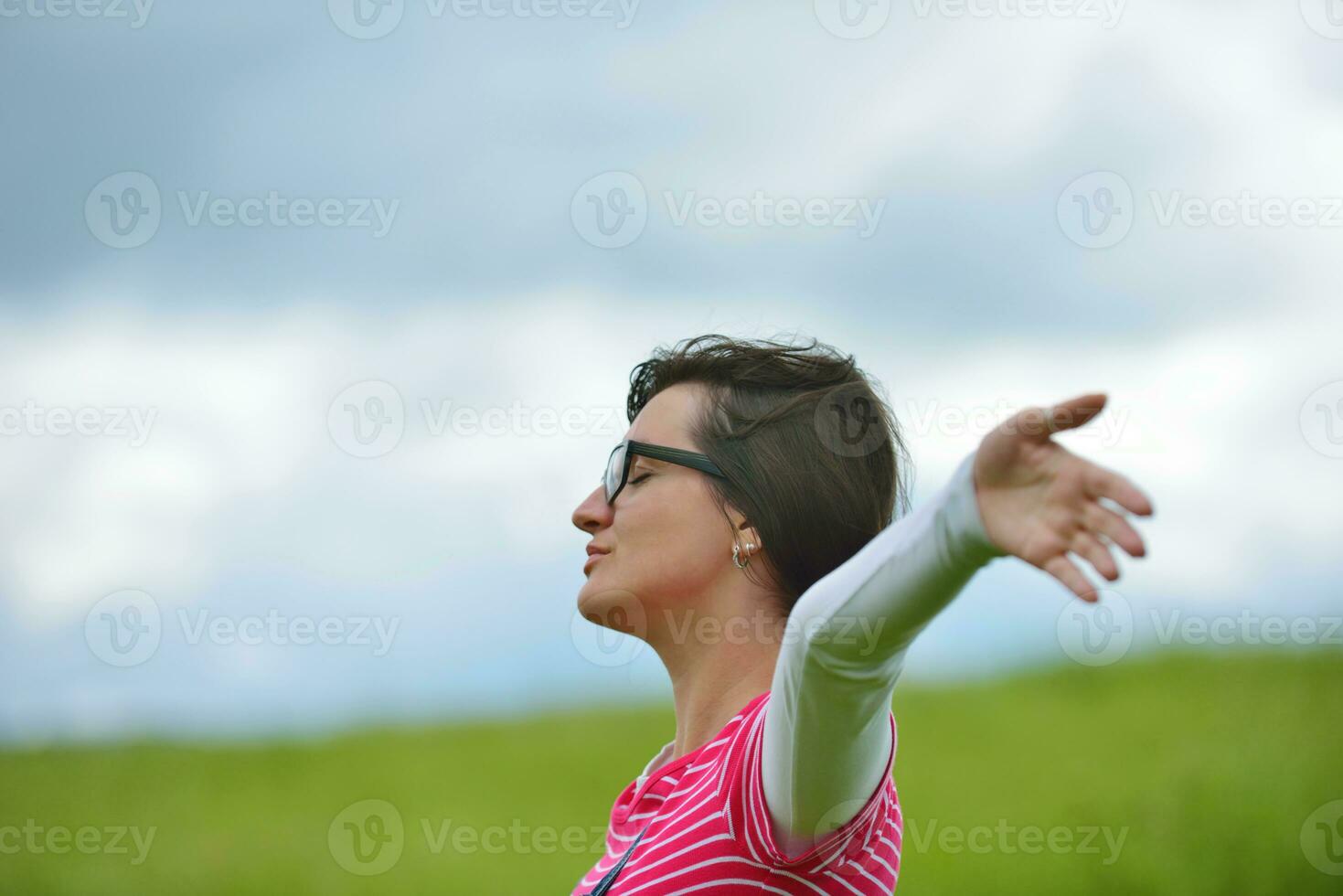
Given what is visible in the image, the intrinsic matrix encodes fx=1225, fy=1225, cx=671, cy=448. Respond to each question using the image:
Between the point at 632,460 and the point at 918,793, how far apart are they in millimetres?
6415

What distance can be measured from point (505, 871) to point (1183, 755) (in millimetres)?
5057

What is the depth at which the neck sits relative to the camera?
2822 millimetres

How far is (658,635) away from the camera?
304cm

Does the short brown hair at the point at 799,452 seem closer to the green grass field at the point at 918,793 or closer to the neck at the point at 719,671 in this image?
the neck at the point at 719,671

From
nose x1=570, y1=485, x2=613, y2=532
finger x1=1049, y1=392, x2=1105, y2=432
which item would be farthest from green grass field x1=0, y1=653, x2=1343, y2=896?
finger x1=1049, y1=392, x2=1105, y2=432

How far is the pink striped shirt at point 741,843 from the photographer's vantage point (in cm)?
219

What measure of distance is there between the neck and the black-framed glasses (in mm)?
376

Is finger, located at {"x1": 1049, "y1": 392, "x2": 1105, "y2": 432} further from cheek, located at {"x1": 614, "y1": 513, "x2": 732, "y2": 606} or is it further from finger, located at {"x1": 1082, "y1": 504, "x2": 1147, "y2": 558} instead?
cheek, located at {"x1": 614, "y1": 513, "x2": 732, "y2": 606}

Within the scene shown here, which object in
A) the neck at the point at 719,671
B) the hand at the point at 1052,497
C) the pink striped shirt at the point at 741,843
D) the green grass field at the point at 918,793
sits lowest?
the green grass field at the point at 918,793

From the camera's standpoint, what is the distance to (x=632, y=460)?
126 inches

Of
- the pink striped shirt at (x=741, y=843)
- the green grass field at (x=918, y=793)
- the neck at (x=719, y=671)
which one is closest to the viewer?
the pink striped shirt at (x=741, y=843)

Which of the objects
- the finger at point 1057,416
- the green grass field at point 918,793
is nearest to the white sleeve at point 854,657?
the finger at point 1057,416

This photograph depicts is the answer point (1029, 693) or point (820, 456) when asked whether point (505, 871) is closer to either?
point (1029, 693)

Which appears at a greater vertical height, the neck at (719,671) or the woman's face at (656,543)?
the woman's face at (656,543)
